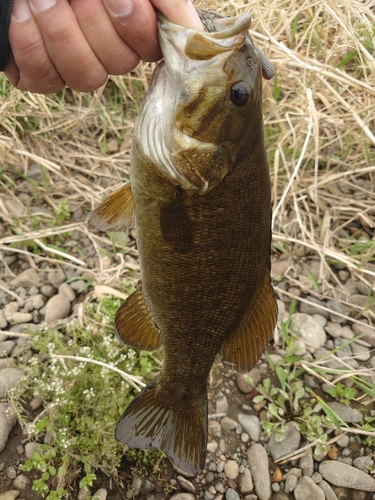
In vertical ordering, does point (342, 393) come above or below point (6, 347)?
below

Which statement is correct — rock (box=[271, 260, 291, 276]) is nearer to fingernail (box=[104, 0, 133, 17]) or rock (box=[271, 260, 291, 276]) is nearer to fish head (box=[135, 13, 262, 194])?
fish head (box=[135, 13, 262, 194])

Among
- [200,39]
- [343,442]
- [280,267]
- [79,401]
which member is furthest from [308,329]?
[200,39]

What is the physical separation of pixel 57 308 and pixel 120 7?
1.93 meters

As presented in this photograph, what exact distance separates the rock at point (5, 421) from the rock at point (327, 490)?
5.29ft

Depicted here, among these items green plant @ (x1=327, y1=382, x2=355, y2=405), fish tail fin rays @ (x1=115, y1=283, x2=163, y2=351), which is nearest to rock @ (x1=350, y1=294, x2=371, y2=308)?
green plant @ (x1=327, y1=382, x2=355, y2=405)

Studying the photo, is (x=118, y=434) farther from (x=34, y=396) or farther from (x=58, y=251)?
(x=58, y=251)

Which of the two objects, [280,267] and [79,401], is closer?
[79,401]

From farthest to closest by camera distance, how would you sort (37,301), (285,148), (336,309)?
1. (285,148)
2. (336,309)
3. (37,301)

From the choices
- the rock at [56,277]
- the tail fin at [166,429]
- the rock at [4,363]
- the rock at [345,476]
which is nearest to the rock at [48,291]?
the rock at [56,277]

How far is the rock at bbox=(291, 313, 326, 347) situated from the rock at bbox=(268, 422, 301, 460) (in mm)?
568

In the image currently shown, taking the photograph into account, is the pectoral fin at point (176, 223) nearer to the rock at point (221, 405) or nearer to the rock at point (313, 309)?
the rock at point (221, 405)

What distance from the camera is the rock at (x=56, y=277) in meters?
2.99

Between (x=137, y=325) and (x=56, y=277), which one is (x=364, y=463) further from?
(x=56, y=277)

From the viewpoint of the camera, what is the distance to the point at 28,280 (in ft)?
9.63
